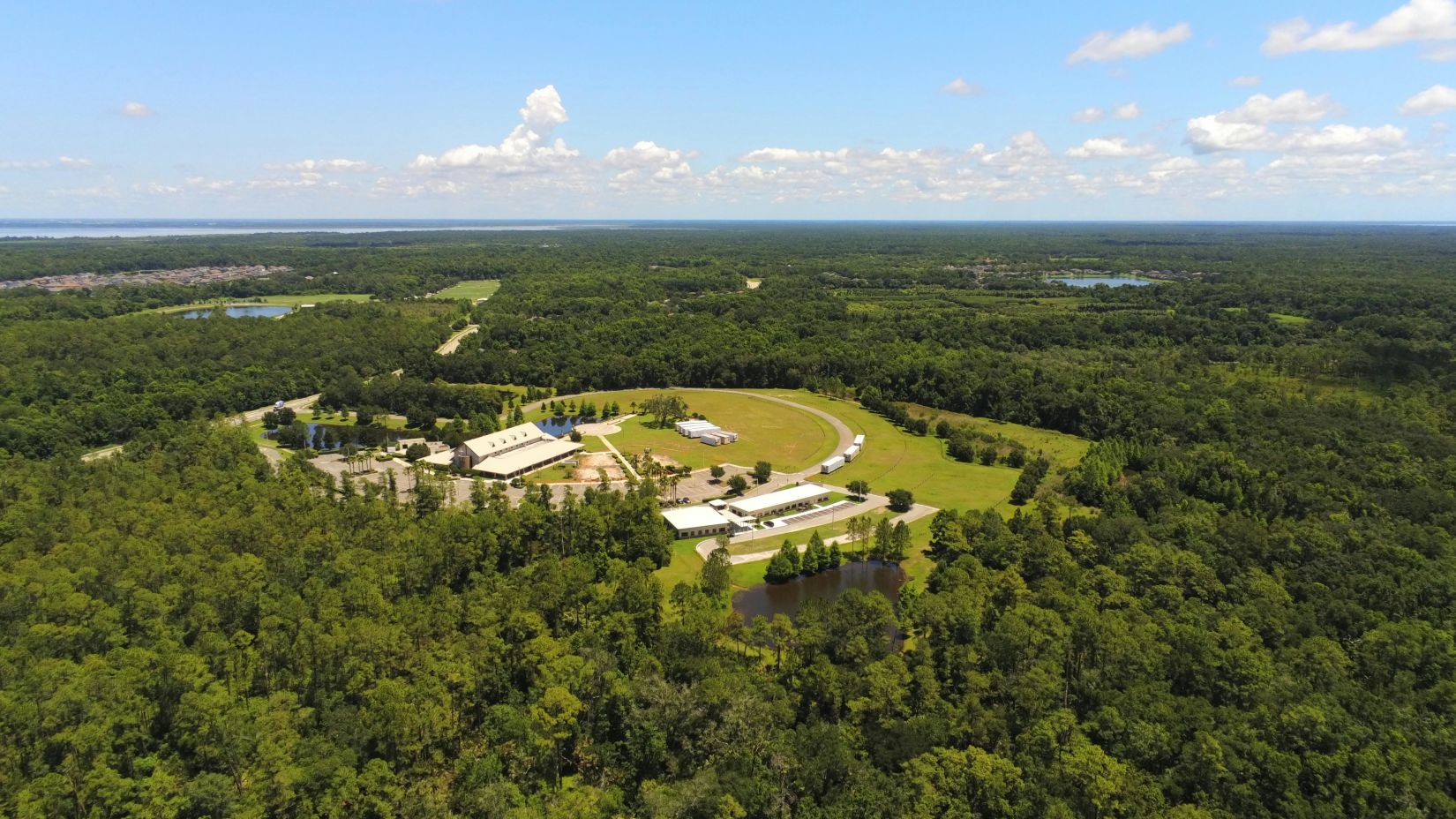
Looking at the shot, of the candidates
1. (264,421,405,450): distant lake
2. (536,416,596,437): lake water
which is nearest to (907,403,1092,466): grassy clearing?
(536,416,596,437): lake water

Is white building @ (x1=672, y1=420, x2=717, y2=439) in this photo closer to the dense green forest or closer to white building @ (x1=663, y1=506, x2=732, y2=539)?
white building @ (x1=663, y1=506, x2=732, y2=539)

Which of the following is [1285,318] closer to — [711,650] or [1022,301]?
[1022,301]

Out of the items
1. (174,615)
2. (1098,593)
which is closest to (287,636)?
(174,615)

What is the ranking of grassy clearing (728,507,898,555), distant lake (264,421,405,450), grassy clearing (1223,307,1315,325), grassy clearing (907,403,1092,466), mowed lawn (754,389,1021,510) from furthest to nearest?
grassy clearing (1223,307,1315,325), distant lake (264,421,405,450), grassy clearing (907,403,1092,466), mowed lawn (754,389,1021,510), grassy clearing (728,507,898,555)

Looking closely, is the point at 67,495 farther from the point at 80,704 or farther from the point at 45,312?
the point at 45,312

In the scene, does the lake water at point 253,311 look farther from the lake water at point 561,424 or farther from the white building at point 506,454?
the white building at point 506,454

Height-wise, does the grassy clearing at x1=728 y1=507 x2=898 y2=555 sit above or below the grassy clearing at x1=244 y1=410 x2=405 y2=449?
below
